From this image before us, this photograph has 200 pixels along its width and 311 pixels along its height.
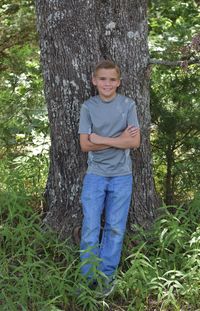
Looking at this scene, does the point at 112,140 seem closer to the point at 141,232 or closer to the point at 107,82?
the point at 107,82

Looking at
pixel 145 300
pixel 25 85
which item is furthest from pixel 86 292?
pixel 25 85

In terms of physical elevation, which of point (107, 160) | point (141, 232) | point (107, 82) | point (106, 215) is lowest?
point (141, 232)

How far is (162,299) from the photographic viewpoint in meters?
3.72

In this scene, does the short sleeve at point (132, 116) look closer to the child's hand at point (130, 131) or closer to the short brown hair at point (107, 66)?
the child's hand at point (130, 131)

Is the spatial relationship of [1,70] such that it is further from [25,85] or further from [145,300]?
[145,300]

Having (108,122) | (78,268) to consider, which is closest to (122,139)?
(108,122)

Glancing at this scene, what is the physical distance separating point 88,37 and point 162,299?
80.4 inches

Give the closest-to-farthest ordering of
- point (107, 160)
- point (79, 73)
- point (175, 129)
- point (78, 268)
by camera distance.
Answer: point (78, 268) → point (107, 160) → point (79, 73) → point (175, 129)

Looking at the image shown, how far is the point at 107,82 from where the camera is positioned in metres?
3.89

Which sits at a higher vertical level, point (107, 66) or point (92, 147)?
point (107, 66)

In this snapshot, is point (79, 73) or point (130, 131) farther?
point (79, 73)

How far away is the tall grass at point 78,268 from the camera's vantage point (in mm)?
3670

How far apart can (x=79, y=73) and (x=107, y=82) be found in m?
0.36

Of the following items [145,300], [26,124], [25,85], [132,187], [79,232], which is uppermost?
[25,85]
